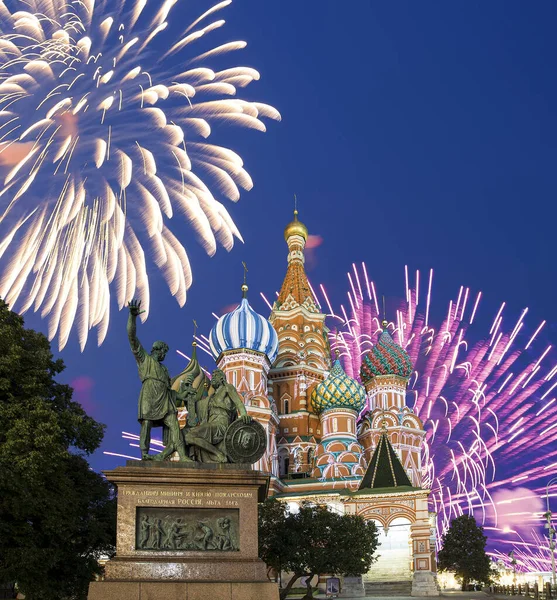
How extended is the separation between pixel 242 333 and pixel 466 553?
2309 cm

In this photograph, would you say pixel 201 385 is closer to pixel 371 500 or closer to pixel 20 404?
pixel 20 404

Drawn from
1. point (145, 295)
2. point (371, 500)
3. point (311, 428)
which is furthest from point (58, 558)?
point (311, 428)

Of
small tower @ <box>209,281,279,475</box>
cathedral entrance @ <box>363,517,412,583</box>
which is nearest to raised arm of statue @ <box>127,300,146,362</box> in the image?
cathedral entrance @ <box>363,517,412,583</box>

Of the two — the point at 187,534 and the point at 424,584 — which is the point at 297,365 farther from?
the point at 187,534

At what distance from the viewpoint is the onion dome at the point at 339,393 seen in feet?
194

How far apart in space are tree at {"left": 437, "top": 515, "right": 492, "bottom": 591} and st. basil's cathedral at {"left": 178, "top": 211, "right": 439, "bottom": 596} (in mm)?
4554

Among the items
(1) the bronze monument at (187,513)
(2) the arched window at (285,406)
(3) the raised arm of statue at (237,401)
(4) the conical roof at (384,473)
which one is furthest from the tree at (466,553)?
(3) the raised arm of statue at (237,401)

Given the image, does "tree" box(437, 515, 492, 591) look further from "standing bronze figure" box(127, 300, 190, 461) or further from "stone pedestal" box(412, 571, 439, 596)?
"standing bronze figure" box(127, 300, 190, 461)

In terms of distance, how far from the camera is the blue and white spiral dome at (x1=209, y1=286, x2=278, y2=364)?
58250 mm

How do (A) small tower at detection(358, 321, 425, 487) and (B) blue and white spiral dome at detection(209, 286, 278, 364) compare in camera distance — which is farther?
(A) small tower at detection(358, 321, 425, 487)

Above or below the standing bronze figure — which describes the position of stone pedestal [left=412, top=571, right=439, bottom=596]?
below

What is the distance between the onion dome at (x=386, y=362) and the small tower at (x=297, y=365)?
3547 millimetres

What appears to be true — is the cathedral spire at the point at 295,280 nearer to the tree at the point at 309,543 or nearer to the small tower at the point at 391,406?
the small tower at the point at 391,406

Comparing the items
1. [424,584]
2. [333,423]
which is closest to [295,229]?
[333,423]
